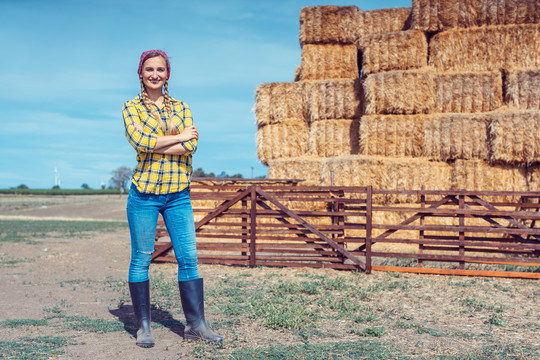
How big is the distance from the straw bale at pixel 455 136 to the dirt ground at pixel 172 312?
6.83 m

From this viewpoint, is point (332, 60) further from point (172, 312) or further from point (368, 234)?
point (172, 312)

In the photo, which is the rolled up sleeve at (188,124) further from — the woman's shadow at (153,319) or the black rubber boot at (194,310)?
the woman's shadow at (153,319)

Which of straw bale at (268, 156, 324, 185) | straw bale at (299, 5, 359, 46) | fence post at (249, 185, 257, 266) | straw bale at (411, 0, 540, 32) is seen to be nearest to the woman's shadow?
fence post at (249, 185, 257, 266)

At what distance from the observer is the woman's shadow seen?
536 centimetres

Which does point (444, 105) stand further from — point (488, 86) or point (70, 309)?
point (70, 309)

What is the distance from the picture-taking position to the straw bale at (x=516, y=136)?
13898 mm

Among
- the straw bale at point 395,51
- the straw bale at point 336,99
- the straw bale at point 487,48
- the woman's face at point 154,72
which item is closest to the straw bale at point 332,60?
the straw bale at point 336,99

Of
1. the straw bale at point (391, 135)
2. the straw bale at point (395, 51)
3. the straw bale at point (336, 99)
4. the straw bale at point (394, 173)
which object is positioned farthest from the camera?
the straw bale at point (336, 99)

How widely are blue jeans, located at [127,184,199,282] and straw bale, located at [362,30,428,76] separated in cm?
1239

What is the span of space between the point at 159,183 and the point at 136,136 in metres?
0.46

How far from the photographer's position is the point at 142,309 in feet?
15.8

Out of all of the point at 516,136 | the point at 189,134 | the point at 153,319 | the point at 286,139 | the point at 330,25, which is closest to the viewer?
the point at 189,134

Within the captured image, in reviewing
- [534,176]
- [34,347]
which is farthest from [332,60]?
[34,347]

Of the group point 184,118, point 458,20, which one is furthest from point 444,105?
point 184,118
